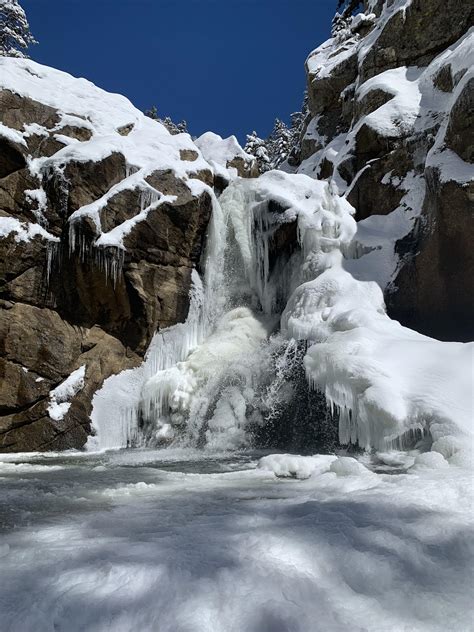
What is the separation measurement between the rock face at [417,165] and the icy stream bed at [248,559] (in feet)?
20.2

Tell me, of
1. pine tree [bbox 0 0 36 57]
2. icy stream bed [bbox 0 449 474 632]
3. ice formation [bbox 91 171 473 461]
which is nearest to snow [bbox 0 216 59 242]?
ice formation [bbox 91 171 473 461]

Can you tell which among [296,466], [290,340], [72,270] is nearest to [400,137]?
[290,340]

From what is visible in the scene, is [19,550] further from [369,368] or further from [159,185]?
[159,185]

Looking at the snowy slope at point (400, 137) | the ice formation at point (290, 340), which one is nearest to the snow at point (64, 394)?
the ice formation at point (290, 340)

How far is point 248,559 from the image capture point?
2.29m

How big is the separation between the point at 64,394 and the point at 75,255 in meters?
2.97

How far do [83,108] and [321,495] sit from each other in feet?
41.7

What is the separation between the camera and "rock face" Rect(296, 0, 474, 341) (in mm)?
9258

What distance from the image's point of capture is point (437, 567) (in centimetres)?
228

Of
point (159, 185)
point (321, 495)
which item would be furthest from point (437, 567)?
point (159, 185)

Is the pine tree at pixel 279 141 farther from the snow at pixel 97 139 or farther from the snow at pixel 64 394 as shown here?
the snow at pixel 64 394

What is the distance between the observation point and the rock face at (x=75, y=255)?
9.38m

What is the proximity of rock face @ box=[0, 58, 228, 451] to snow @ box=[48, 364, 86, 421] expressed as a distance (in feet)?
0.07

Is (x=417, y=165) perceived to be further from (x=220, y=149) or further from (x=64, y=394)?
(x=64, y=394)
